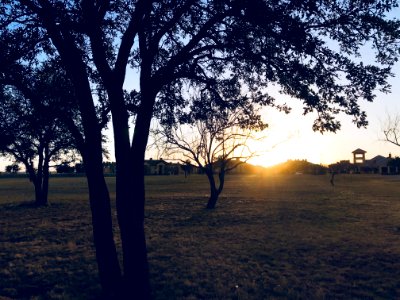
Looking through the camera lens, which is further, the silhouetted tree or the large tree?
the silhouetted tree

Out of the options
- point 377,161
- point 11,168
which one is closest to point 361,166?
point 377,161

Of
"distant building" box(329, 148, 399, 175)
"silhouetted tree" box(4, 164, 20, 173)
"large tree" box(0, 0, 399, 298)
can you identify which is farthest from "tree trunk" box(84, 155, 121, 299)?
"distant building" box(329, 148, 399, 175)

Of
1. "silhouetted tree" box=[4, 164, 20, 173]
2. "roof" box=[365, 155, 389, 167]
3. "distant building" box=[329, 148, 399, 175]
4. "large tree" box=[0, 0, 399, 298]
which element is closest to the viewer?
"large tree" box=[0, 0, 399, 298]

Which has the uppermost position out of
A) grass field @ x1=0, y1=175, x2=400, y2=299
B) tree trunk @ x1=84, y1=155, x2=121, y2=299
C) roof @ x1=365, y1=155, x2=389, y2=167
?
roof @ x1=365, y1=155, x2=389, y2=167

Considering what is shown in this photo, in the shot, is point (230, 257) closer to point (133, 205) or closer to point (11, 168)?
point (133, 205)

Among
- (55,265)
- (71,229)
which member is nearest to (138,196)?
(55,265)

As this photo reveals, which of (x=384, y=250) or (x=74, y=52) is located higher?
(x=74, y=52)

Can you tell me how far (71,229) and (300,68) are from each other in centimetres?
Result: 1534

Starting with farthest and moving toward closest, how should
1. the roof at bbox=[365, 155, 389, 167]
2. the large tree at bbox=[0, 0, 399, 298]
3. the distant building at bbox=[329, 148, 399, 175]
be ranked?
the roof at bbox=[365, 155, 389, 167] < the distant building at bbox=[329, 148, 399, 175] < the large tree at bbox=[0, 0, 399, 298]

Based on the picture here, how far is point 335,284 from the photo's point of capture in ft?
31.9

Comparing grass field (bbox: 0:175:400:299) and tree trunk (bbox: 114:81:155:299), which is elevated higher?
tree trunk (bbox: 114:81:155:299)

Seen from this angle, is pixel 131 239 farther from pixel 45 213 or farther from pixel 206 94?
pixel 45 213

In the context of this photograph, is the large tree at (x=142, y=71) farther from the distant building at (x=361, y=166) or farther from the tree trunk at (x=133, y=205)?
the distant building at (x=361, y=166)

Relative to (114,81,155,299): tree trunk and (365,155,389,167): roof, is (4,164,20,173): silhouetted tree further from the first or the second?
(365,155,389,167): roof
